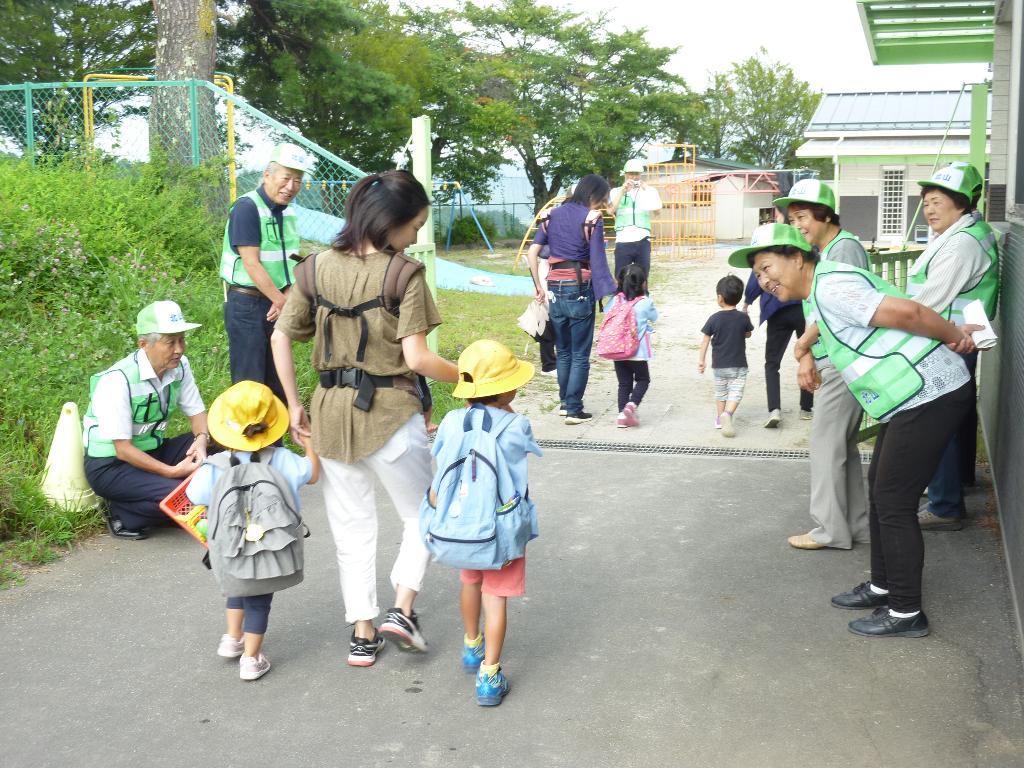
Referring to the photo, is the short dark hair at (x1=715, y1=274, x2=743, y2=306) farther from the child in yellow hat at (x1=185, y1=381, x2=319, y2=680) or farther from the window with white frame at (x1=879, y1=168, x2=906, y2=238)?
the window with white frame at (x1=879, y1=168, x2=906, y2=238)

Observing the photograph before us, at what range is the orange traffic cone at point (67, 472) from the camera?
5812mm

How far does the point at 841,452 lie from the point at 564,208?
11.7ft

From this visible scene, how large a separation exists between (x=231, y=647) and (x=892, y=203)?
35.8 meters

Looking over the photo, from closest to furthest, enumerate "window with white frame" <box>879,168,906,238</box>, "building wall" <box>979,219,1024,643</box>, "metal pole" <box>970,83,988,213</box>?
"building wall" <box>979,219,1024,643</box>
"metal pole" <box>970,83,988,213</box>
"window with white frame" <box>879,168,906,238</box>

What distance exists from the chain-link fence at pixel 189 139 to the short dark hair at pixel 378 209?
22.0ft

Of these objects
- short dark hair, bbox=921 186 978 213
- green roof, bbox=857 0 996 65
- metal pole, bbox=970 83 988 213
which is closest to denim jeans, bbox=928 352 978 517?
short dark hair, bbox=921 186 978 213

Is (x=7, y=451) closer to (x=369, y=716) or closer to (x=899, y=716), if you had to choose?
(x=369, y=716)

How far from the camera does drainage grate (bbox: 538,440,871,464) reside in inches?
285

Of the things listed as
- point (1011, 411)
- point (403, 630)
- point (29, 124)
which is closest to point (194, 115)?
point (29, 124)

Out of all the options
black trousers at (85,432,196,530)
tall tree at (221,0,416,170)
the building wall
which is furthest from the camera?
tall tree at (221,0,416,170)

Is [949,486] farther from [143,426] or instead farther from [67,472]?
[67,472]

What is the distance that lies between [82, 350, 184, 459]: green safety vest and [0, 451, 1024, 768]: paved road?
1.70 ft

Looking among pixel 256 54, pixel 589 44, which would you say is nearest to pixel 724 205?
pixel 589 44

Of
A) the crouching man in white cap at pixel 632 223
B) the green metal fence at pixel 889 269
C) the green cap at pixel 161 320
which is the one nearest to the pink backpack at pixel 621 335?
the green metal fence at pixel 889 269
